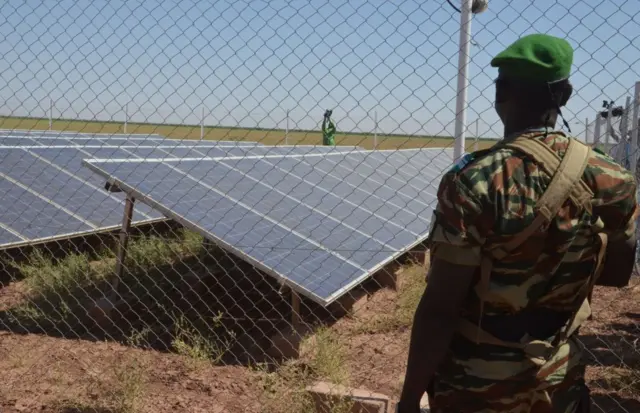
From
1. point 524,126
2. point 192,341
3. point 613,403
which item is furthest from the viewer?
point 192,341

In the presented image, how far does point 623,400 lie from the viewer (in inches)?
147

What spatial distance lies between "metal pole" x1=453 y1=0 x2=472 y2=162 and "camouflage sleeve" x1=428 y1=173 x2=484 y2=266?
54.9 inches

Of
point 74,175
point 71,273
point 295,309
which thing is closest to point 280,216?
point 295,309

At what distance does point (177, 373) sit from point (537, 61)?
322 centimetres

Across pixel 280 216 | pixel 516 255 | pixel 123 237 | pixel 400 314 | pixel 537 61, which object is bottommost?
pixel 400 314

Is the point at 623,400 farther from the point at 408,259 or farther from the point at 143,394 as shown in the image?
the point at 408,259

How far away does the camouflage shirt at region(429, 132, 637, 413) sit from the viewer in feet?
→ 5.50

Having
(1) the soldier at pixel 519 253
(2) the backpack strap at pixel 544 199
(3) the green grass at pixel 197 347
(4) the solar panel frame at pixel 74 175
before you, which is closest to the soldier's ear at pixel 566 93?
(1) the soldier at pixel 519 253

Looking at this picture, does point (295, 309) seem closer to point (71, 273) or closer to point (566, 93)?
point (71, 273)

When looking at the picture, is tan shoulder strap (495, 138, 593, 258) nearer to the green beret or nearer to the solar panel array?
the green beret

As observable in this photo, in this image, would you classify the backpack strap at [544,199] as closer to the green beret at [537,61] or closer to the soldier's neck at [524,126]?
the soldier's neck at [524,126]

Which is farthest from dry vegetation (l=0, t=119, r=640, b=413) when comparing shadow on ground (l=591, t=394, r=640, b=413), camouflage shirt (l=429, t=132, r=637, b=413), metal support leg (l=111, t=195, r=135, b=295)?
camouflage shirt (l=429, t=132, r=637, b=413)

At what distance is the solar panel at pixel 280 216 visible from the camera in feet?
15.1

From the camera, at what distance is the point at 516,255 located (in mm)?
1719
